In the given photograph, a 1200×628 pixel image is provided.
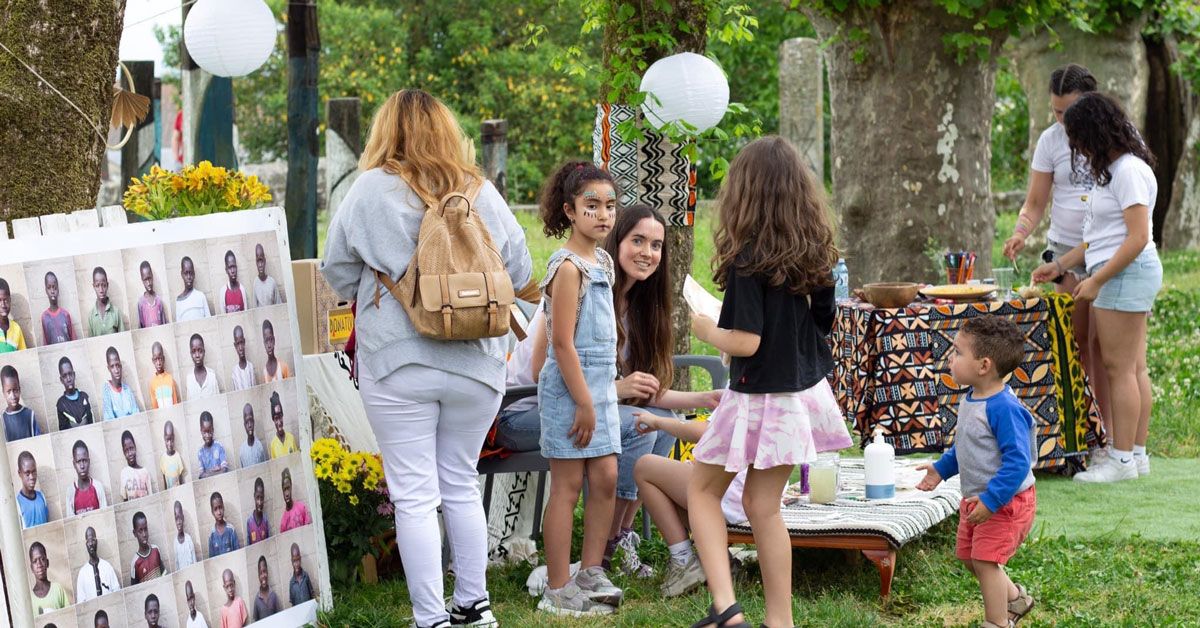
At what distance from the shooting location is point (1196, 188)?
47.4ft

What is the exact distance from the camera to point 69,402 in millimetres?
3309

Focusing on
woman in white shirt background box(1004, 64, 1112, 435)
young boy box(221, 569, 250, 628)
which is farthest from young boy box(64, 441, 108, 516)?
woman in white shirt background box(1004, 64, 1112, 435)

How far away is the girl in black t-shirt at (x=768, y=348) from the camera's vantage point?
3.58 meters

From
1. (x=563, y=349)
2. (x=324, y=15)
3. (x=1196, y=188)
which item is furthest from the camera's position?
(x=324, y=15)

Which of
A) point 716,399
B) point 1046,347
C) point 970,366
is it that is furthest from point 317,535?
point 1046,347

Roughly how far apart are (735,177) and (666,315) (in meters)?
0.83

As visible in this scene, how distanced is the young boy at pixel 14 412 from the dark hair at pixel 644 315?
1.79m

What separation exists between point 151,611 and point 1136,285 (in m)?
4.06

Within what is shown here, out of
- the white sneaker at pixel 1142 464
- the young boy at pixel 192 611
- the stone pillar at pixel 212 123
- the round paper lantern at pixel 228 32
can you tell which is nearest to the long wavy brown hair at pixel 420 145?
the young boy at pixel 192 611

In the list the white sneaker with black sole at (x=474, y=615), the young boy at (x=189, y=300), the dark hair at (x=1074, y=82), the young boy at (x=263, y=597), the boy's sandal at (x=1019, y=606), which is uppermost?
the dark hair at (x=1074, y=82)

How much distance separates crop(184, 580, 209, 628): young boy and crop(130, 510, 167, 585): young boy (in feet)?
0.31

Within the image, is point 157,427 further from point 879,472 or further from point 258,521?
point 879,472

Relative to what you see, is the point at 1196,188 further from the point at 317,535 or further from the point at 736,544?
the point at 317,535

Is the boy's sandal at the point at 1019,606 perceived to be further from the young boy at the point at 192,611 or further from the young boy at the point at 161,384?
the young boy at the point at 161,384
